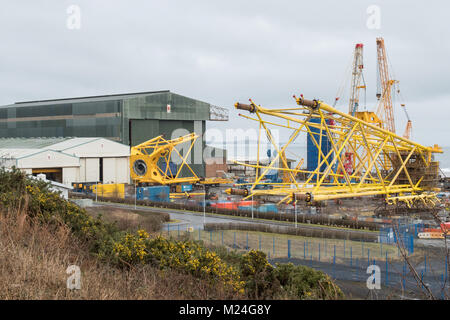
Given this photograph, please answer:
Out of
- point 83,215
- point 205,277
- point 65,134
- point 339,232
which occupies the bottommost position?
point 339,232

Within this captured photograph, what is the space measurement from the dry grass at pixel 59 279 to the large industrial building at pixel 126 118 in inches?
2474

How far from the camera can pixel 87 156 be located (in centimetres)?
6494

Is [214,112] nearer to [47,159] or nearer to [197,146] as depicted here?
[197,146]

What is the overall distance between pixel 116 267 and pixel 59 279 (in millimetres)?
3274

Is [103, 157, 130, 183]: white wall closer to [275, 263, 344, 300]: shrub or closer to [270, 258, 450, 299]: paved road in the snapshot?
[270, 258, 450, 299]: paved road

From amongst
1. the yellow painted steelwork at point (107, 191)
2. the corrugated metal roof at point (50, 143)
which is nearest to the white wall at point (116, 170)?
the corrugated metal roof at point (50, 143)

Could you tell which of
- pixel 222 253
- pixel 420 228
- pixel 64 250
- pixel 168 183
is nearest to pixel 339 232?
pixel 420 228

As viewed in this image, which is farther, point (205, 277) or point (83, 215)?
point (83, 215)

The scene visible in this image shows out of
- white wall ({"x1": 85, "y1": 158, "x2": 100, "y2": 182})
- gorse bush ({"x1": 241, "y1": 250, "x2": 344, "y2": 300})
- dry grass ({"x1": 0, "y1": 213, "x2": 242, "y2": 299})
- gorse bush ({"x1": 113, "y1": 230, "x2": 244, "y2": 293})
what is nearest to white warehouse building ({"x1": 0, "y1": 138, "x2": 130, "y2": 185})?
white wall ({"x1": 85, "y1": 158, "x2": 100, "y2": 182})

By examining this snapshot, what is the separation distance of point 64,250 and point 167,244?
8.63 feet

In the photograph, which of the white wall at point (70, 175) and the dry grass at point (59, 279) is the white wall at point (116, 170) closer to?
the white wall at point (70, 175)

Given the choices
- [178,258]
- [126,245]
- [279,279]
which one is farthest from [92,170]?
[279,279]

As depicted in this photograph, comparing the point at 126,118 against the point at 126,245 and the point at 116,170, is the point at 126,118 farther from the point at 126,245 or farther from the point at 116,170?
the point at 126,245

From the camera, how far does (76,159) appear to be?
62.8 m
